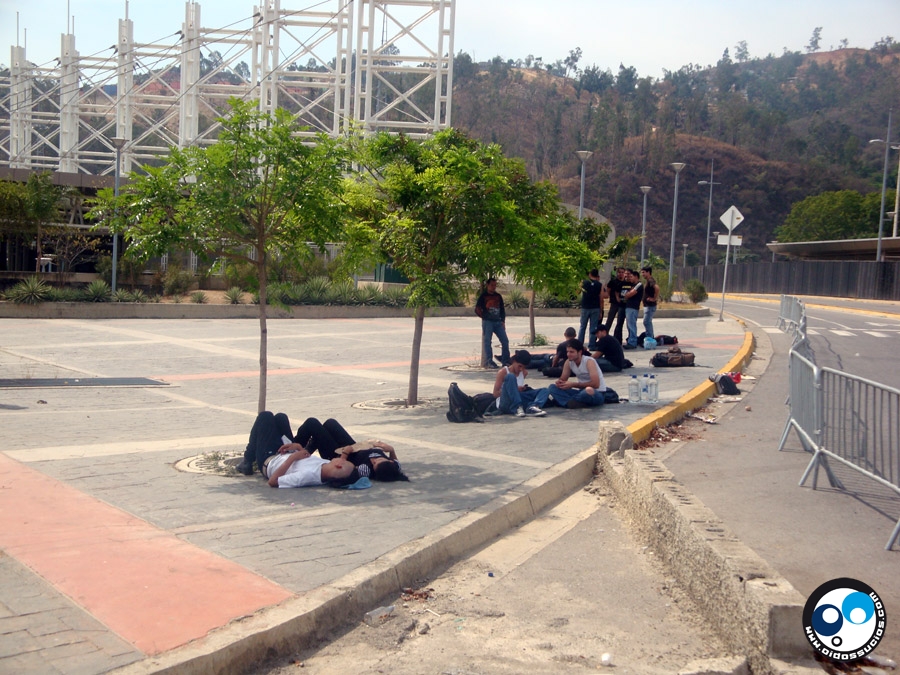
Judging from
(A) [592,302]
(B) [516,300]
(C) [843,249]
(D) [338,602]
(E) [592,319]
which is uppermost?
(C) [843,249]

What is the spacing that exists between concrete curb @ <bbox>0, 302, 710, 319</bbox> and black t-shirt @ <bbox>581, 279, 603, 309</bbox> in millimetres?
7853

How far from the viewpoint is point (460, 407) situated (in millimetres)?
10766

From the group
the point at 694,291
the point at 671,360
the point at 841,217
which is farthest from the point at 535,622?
the point at 841,217

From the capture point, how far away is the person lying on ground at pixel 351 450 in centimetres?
753

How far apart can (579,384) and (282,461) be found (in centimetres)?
562

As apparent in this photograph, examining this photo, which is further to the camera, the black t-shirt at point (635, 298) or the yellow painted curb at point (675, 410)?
the black t-shirt at point (635, 298)

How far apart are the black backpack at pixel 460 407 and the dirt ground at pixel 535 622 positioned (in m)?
4.28

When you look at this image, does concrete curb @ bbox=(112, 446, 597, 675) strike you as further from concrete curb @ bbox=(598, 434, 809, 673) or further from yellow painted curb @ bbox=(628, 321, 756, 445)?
yellow painted curb @ bbox=(628, 321, 756, 445)

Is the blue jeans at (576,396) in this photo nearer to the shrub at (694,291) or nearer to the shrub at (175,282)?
the shrub at (175,282)

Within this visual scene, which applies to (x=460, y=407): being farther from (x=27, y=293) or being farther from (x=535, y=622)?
(x=27, y=293)

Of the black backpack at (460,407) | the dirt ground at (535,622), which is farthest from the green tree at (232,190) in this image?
the dirt ground at (535,622)

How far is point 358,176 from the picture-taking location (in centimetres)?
1164

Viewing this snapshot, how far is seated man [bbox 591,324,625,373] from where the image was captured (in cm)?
1518

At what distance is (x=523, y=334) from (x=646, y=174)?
100m
